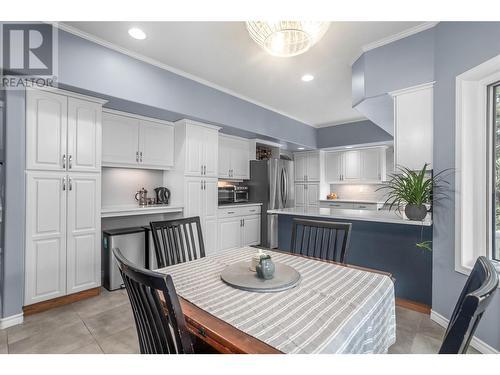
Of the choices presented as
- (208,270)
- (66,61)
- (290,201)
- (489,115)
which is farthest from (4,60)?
(290,201)

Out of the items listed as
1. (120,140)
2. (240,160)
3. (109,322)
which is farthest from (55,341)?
(240,160)

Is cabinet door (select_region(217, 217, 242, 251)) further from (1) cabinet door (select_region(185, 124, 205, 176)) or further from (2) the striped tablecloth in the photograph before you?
(2) the striped tablecloth

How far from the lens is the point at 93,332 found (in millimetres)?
2055

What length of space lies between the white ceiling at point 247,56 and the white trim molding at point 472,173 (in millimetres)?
860

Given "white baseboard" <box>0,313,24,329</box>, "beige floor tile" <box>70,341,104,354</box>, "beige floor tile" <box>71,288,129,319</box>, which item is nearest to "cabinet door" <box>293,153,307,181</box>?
"beige floor tile" <box>71,288,129,319</box>

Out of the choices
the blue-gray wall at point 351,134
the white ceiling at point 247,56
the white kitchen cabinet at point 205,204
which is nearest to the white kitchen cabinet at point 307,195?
the blue-gray wall at point 351,134

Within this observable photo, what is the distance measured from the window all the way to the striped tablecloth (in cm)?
134

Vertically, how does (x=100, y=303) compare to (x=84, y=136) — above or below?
below

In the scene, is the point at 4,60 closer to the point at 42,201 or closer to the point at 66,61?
the point at 66,61

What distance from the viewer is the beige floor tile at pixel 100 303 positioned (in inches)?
94.7

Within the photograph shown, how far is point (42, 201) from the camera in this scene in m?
2.36

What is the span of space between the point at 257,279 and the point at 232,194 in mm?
3492

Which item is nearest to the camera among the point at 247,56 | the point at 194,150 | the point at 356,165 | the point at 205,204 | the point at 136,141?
the point at 247,56

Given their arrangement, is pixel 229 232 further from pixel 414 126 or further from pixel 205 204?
pixel 414 126
